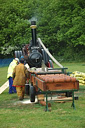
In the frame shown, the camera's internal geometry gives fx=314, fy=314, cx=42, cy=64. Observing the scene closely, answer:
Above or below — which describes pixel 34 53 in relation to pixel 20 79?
above

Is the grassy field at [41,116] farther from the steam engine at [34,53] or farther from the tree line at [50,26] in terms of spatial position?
the tree line at [50,26]

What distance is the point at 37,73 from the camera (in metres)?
10.2

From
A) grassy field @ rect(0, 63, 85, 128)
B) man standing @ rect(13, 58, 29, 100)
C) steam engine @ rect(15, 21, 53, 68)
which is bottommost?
→ grassy field @ rect(0, 63, 85, 128)

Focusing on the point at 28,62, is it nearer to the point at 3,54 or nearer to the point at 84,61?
the point at 84,61

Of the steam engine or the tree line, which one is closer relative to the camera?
the steam engine

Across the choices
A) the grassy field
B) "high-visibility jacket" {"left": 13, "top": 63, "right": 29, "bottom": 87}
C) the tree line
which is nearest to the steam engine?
"high-visibility jacket" {"left": 13, "top": 63, "right": 29, "bottom": 87}

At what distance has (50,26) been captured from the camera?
166 ft

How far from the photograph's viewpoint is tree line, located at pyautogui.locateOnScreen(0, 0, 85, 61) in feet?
156

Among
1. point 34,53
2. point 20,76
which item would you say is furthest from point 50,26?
point 20,76

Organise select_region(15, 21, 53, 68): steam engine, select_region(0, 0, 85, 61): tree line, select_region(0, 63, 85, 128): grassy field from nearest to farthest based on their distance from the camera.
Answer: select_region(0, 63, 85, 128): grassy field, select_region(15, 21, 53, 68): steam engine, select_region(0, 0, 85, 61): tree line

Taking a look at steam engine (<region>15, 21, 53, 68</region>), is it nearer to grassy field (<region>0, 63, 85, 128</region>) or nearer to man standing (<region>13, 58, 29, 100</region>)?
man standing (<region>13, 58, 29, 100</region>)

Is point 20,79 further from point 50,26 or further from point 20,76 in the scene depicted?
point 50,26

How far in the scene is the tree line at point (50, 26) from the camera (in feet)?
156

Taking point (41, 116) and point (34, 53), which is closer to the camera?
point (41, 116)
